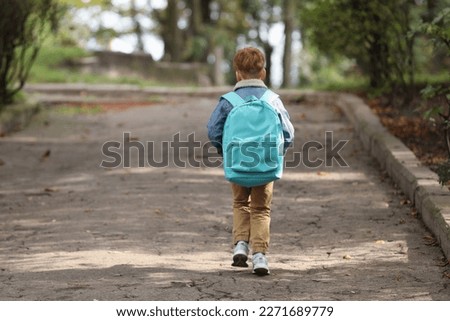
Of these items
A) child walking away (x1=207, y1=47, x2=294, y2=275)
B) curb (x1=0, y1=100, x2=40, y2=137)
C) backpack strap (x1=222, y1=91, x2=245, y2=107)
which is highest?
backpack strap (x1=222, y1=91, x2=245, y2=107)

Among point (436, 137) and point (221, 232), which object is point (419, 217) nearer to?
point (221, 232)

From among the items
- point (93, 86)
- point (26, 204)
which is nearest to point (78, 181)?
point (26, 204)

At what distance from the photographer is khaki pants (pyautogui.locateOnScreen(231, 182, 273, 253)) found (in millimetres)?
6344

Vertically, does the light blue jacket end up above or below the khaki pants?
above

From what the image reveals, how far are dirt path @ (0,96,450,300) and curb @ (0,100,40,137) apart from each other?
59.5 inches

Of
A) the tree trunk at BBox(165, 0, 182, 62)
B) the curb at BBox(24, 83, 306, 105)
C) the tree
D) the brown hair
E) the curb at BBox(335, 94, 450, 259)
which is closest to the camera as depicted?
the brown hair

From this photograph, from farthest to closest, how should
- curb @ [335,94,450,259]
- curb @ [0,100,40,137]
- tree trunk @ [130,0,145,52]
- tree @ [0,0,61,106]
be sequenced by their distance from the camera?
tree trunk @ [130,0,145,52], curb @ [0,100,40,137], tree @ [0,0,61,106], curb @ [335,94,450,259]

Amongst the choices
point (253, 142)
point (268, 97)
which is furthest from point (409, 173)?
point (253, 142)

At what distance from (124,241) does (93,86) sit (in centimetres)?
1519

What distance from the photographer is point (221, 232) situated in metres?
7.74

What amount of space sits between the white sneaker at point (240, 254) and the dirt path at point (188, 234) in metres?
0.06

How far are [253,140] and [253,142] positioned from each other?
1 centimetres

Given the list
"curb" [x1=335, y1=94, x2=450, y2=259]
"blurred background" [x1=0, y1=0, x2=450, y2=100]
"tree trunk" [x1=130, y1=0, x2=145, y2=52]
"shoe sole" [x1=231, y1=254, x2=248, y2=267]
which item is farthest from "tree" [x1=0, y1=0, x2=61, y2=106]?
"tree trunk" [x1=130, y1=0, x2=145, y2=52]

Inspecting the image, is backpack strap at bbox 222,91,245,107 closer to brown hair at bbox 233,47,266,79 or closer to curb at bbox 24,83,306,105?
brown hair at bbox 233,47,266,79
